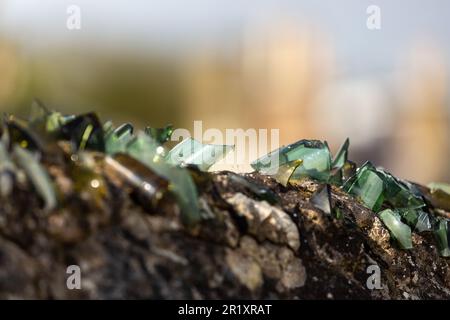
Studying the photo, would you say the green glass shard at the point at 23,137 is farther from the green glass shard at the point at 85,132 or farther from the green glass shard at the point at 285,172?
the green glass shard at the point at 285,172

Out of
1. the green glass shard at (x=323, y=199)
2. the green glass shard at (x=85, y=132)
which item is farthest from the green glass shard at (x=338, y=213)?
the green glass shard at (x=85, y=132)

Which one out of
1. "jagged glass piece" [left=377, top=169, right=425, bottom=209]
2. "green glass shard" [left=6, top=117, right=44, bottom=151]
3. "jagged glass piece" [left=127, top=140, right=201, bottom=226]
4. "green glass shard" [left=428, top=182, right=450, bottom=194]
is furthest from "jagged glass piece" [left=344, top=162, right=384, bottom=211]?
"green glass shard" [left=6, top=117, right=44, bottom=151]

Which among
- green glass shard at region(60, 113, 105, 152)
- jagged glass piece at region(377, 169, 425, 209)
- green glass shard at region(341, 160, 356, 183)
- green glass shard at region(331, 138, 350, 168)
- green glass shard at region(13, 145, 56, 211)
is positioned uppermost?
green glass shard at region(60, 113, 105, 152)

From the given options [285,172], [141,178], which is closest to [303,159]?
[285,172]

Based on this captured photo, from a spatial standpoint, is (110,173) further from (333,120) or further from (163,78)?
(333,120)

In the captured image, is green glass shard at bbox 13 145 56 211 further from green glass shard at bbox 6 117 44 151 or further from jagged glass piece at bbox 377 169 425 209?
jagged glass piece at bbox 377 169 425 209

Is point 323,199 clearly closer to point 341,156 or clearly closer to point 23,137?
point 341,156
